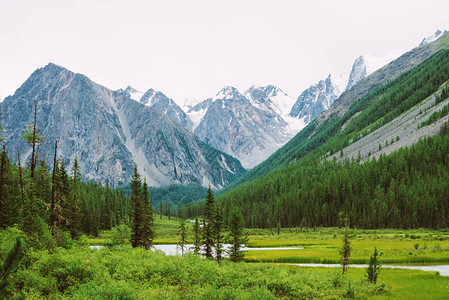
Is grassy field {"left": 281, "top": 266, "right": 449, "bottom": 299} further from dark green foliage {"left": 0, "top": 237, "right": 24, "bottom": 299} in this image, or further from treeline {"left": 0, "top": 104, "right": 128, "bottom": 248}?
treeline {"left": 0, "top": 104, "right": 128, "bottom": 248}

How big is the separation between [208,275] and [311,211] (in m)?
116

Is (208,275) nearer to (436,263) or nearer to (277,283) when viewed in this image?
(277,283)

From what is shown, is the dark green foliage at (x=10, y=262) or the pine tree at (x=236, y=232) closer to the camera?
the dark green foliage at (x=10, y=262)

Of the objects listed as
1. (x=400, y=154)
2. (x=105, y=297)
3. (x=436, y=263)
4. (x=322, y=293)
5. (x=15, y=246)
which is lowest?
(x=436, y=263)

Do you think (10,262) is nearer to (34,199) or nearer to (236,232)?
(34,199)

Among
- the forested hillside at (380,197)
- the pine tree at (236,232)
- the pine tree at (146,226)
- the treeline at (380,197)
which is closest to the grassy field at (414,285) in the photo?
the pine tree at (236,232)

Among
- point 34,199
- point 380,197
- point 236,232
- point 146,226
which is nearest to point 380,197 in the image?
point 380,197

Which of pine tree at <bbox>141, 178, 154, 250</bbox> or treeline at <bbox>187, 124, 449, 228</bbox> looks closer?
pine tree at <bbox>141, 178, 154, 250</bbox>

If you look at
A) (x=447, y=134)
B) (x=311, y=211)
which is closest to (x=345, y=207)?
(x=311, y=211)

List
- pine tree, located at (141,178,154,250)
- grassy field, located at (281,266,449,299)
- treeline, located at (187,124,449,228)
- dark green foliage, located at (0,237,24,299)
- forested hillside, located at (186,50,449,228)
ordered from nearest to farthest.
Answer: dark green foliage, located at (0,237,24,299) → grassy field, located at (281,266,449,299) → pine tree, located at (141,178,154,250) → treeline, located at (187,124,449,228) → forested hillside, located at (186,50,449,228)

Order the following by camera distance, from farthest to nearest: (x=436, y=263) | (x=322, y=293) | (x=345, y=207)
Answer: (x=345, y=207) → (x=436, y=263) → (x=322, y=293)

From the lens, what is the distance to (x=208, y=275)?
2472cm

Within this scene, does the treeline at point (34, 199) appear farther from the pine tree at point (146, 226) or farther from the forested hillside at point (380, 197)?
the forested hillside at point (380, 197)

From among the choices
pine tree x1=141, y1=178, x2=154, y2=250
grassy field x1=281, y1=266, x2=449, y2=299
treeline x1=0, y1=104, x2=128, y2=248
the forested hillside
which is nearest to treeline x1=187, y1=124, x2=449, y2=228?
the forested hillside
